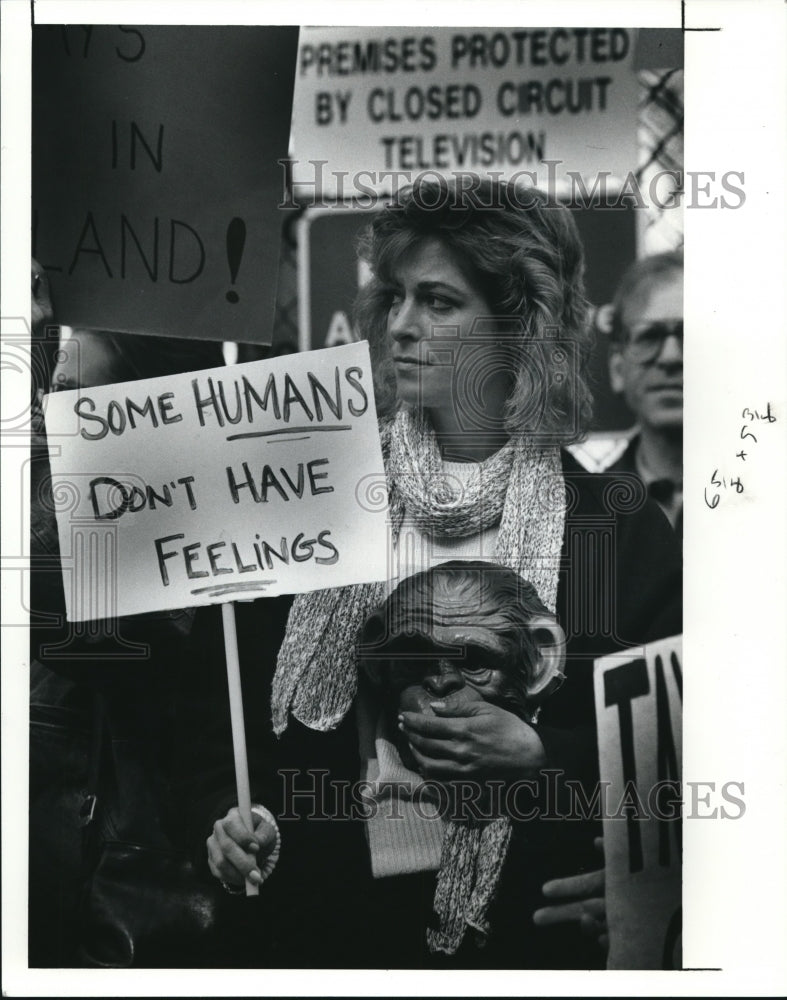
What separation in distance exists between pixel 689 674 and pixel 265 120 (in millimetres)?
1959

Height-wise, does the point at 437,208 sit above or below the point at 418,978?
above

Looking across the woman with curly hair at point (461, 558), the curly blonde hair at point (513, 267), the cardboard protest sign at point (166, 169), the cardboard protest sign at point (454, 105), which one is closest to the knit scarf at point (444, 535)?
the woman with curly hair at point (461, 558)

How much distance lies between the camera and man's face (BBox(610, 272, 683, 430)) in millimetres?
2996

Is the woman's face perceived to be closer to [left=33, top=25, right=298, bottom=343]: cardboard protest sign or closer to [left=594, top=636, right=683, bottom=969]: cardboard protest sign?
[left=33, top=25, right=298, bottom=343]: cardboard protest sign

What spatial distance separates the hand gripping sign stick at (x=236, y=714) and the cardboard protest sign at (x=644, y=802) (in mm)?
997

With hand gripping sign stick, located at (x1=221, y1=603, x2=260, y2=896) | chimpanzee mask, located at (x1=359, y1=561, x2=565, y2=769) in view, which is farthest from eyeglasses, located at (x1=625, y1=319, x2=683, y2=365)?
hand gripping sign stick, located at (x1=221, y1=603, x2=260, y2=896)

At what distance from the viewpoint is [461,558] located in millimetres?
2982

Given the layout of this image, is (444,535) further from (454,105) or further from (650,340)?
(454,105)

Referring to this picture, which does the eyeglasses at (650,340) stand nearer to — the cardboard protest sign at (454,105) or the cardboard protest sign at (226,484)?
the cardboard protest sign at (454,105)

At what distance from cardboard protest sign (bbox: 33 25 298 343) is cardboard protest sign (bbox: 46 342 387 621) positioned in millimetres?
196

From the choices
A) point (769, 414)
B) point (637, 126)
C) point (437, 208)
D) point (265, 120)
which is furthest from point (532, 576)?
point (265, 120)

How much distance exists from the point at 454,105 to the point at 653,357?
0.90m

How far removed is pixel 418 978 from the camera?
9.85ft

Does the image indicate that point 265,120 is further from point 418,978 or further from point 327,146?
point 418,978
